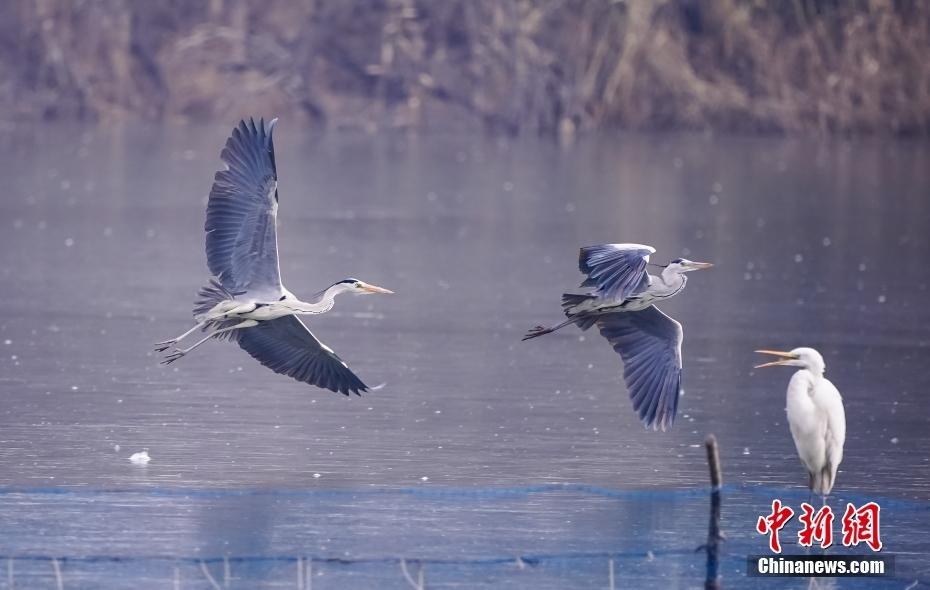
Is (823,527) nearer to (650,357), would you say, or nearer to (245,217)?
(650,357)

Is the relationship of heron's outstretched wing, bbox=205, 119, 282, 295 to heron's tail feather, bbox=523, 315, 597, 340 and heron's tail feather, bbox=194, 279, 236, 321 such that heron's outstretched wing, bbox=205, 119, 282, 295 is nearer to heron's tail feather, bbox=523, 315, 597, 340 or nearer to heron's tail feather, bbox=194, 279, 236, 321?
heron's tail feather, bbox=194, 279, 236, 321

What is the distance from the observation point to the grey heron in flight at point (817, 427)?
7.98 meters

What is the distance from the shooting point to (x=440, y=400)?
1080 centimetres

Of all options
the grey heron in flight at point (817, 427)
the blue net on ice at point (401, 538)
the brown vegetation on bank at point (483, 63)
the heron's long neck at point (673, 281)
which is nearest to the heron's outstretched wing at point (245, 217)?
the blue net on ice at point (401, 538)

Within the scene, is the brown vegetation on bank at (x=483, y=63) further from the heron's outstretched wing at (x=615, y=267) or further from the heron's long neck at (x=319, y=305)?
the heron's outstretched wing at (x=615, y=267)

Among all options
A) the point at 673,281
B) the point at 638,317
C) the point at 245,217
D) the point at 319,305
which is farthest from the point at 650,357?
the point at 245,217

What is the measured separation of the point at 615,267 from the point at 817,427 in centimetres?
116

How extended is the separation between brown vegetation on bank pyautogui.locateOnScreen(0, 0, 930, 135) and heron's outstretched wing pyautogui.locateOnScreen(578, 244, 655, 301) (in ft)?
83.3

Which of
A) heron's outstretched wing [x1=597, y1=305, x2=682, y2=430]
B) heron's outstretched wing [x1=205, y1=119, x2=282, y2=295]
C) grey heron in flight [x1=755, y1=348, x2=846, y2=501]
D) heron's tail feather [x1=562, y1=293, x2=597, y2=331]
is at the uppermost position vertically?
heron's outstretched wing [x1=205, y1=119, x2=282, y2=295]

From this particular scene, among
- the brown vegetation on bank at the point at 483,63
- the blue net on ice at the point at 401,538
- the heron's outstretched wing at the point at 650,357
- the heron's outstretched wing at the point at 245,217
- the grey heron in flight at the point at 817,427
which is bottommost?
the blue net on ice at the point at 401,538

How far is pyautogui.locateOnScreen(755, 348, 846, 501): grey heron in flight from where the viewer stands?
7.98m

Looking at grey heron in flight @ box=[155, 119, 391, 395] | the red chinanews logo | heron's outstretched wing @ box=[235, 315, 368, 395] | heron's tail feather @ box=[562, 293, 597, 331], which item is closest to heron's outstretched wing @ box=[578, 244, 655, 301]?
heron's tail feather @ box=[562, 293, 597, 331]

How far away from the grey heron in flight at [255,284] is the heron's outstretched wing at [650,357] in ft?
3.86

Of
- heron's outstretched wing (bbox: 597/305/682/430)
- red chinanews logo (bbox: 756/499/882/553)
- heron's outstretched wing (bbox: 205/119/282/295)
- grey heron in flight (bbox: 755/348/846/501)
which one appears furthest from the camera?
heron's outstretched wing (bbox: 597/305/682/430)
